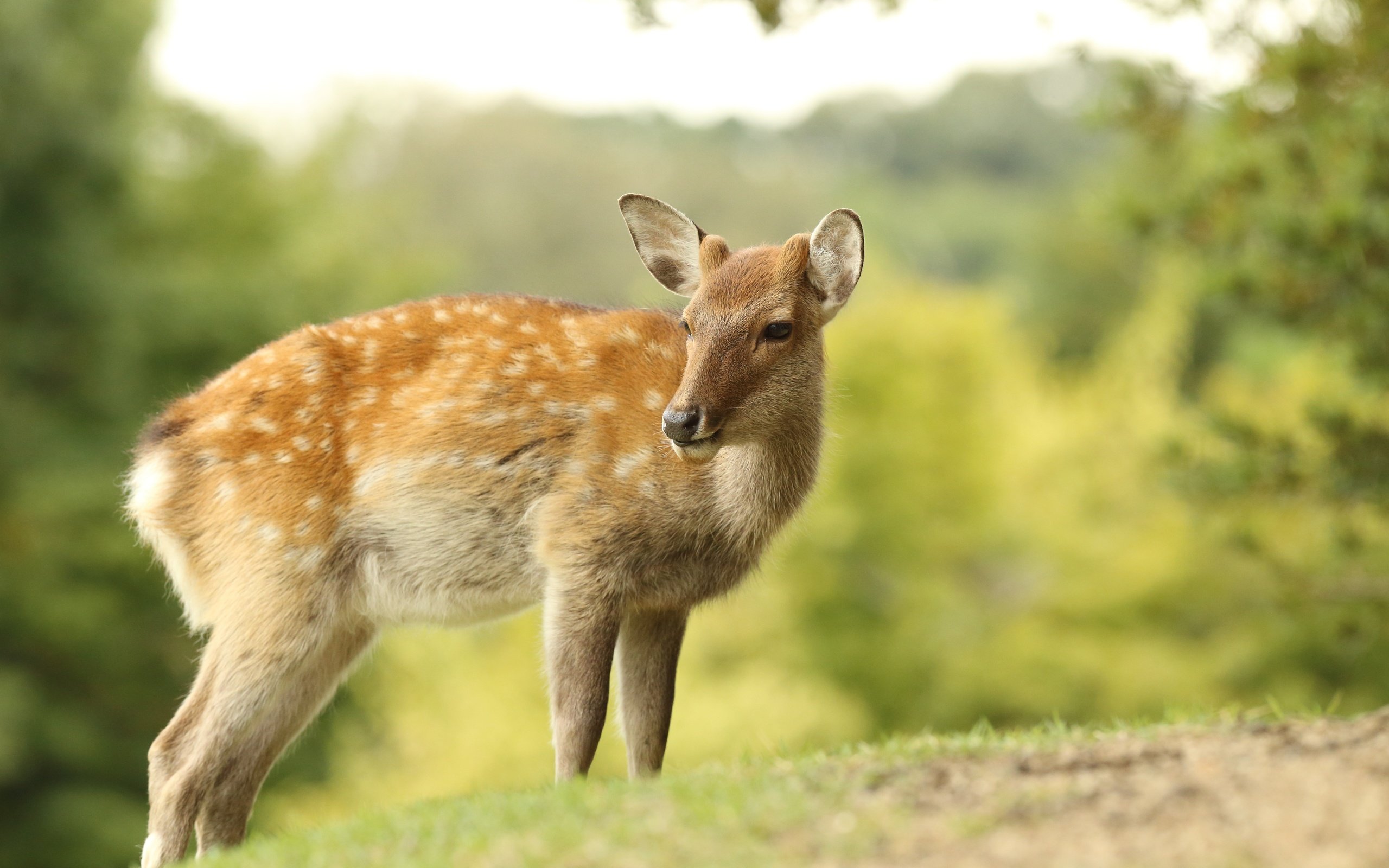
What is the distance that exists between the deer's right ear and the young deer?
1cm

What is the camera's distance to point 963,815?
12.4 feet

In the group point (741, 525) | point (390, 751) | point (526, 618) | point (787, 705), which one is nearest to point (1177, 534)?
point (787, 705)

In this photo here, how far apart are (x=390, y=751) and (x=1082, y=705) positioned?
32.6ft

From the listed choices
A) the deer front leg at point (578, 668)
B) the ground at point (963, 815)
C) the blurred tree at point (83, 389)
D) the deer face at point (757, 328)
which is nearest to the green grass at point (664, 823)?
the ground at point (963, 815)

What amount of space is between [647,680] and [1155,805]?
2358 mm

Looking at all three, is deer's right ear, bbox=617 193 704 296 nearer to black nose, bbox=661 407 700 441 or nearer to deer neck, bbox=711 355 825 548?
deer neck, bbox=711 355 825 548

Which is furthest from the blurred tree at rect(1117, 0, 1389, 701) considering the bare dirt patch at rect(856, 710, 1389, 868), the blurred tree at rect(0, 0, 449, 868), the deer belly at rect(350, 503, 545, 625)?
the blurred tree at rect(0, 0, 449, 868)

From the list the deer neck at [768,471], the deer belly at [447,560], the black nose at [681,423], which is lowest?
the deer belly at [447,560]

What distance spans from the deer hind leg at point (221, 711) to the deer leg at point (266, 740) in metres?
0.01

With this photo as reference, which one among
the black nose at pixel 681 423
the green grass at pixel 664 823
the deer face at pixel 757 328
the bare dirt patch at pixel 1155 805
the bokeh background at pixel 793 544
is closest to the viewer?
the bare dirt patch at pixel 1155 805

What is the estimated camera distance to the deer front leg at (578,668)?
210 inches

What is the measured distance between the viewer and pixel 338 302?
77.0 ft

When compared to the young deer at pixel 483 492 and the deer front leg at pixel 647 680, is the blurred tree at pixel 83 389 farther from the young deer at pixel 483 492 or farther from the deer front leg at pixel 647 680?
the deer front leg at pixel 647 680

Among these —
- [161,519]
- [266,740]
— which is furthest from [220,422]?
[266,740]
